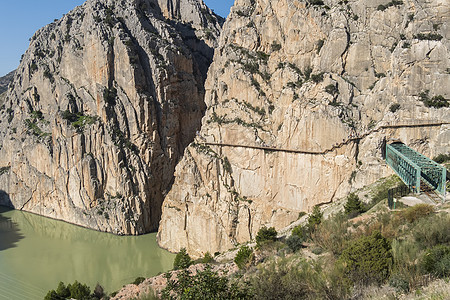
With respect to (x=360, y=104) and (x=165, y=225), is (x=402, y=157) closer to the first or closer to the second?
(x=360, y=104)

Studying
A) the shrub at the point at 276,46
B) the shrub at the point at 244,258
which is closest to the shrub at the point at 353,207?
the shrub at the point at 244,258

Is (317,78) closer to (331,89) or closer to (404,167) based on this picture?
Result: (331,89)

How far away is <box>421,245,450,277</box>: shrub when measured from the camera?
40.2ft

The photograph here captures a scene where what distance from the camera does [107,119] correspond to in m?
47.0

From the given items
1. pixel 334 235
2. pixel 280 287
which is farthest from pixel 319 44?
pixel 280 287

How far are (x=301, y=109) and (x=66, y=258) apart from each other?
2670cm

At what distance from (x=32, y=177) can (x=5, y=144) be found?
8970 millimetres

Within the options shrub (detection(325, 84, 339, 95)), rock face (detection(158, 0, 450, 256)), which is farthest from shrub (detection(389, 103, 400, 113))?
shrub (detection(325, 84, 339, 95))

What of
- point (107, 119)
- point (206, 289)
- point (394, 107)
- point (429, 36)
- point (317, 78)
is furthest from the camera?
point (107, 119)

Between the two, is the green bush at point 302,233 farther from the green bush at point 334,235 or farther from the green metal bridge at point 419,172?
the green metal bridge at point 419,172

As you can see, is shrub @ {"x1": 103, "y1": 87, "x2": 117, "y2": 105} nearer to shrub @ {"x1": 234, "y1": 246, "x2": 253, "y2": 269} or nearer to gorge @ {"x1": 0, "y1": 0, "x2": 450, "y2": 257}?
gorge @ {"x1": 0, "y1": 0, "x2": 450, "y2": 257}

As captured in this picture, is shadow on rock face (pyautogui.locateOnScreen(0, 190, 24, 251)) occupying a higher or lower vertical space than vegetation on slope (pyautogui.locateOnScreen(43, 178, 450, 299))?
lower

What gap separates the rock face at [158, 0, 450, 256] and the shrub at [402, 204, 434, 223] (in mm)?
8905

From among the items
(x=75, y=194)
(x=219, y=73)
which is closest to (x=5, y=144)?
(x=75, y=194)
